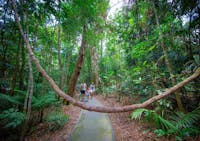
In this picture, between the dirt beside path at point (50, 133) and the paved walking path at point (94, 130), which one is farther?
the dirt beside path at point (50, 133)

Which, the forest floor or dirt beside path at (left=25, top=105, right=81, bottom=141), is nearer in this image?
the forest floor

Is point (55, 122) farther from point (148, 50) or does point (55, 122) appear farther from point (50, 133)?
point (148, 50)

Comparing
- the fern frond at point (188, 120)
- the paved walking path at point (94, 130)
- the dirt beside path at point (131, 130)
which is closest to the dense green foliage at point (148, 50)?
the fern frond at point (188, 120)

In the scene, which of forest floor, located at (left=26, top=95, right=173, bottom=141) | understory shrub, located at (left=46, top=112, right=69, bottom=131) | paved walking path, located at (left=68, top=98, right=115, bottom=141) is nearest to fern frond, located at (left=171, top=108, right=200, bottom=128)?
forest floor, located at (left=26, top=95, right=173, bottom=141)

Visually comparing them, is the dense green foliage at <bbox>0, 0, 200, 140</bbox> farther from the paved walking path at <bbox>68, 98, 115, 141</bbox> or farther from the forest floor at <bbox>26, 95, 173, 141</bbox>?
the paved walking path at <bbox>68, 98, 115, 141</bbox>

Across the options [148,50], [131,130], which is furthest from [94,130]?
[148,50]

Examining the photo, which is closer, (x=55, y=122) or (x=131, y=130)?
(x=131, y=130)

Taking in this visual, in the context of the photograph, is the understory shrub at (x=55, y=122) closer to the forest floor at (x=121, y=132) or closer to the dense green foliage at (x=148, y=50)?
the dense green foliage at (x=148, y=50)

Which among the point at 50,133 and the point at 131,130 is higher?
the point at 131,130

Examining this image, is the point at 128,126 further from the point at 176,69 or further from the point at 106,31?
the point at 106,31

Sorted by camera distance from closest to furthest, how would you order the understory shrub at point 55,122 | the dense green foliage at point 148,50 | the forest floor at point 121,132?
1. the dense green foliage at point 148,50
2. the forest floor at point 121,132
3. the understory shrub at point 55,122

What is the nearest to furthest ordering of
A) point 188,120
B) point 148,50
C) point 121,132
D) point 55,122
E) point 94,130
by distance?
point 188,120
point 148,50
point 121,132
point 94,130
point 55,122

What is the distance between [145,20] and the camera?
4.89 m

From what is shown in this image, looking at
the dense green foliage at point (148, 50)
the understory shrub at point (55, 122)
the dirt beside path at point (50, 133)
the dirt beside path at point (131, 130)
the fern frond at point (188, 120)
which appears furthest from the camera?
the understory shrub at point (55, 122)
